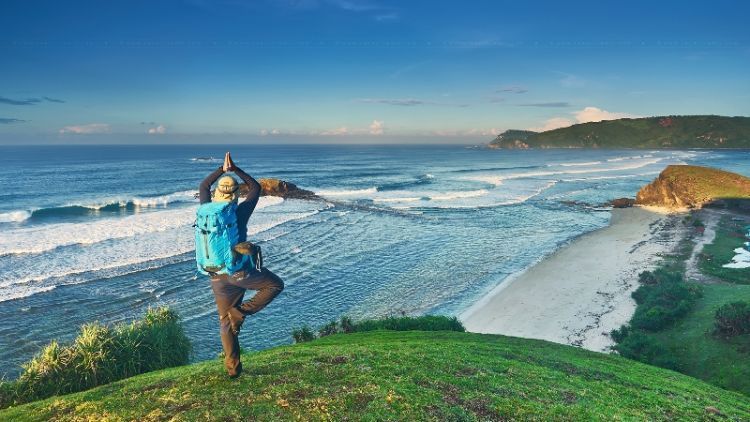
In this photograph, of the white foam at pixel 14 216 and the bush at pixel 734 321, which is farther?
the white foam at pixel 14 216

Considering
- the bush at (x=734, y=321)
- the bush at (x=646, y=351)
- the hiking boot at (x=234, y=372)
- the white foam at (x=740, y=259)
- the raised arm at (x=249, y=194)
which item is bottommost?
the white foam at (x=740, y=259)

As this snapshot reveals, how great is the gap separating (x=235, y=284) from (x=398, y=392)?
2.84m

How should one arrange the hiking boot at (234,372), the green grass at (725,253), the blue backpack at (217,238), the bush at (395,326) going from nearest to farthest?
the blue backpack at (217,238) < the hiking boot at (234,372) < the bush at (395,326) < the green grass at (725,253)

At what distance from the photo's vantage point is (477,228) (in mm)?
44344

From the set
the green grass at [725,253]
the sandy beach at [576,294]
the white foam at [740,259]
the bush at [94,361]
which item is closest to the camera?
the bush at [94,361]

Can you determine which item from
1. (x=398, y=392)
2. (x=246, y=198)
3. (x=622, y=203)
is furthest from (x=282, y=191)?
(x=398, y=392)

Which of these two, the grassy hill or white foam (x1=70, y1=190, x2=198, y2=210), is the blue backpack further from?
white foam (x1=70, y1=190, x2=198, y2=210)

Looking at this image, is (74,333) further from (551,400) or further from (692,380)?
(692,380)

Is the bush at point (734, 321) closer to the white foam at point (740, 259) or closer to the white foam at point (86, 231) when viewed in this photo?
the white foam at point (740, 259)

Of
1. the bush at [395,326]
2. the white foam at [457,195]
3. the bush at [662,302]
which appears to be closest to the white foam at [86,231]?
the bush at [395,326]

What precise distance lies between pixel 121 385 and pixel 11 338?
15.5 meters

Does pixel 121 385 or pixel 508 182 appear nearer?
pixel 121 385

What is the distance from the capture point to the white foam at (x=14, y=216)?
47.3 m

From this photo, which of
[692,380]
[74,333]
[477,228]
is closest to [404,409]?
[692,380]
